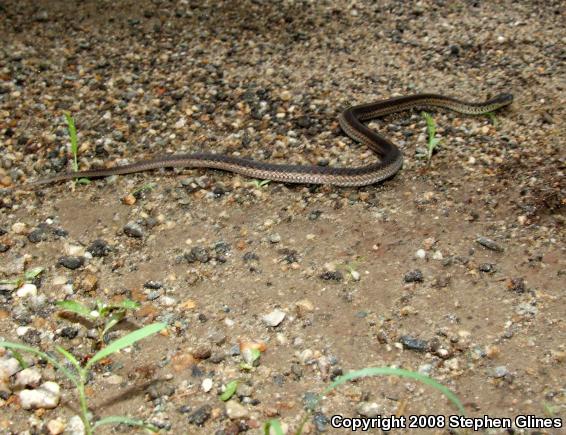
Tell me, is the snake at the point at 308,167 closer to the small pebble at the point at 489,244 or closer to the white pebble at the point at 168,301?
the small pebble at the point at 489,244

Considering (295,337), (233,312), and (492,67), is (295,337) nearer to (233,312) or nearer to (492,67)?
(233,312)

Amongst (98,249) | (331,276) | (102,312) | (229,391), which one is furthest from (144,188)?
(229,391)

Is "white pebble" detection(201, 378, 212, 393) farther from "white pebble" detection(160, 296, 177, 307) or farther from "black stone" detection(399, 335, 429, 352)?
"black stone" detection(399, 335, 429, 352)

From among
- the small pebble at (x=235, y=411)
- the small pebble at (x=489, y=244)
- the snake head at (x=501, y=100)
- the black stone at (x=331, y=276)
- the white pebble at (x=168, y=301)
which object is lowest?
the small pebble at (x=235, y=411)

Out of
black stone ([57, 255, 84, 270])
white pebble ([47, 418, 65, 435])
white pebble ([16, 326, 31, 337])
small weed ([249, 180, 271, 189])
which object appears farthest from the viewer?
small weed ([249, 180, 271, 189])

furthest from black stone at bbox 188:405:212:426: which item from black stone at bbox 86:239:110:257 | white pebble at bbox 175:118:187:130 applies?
white pebble at bbox 175:118:187:130

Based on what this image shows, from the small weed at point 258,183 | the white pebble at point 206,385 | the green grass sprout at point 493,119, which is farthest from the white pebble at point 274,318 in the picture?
the green grass sprout at point 493,119
